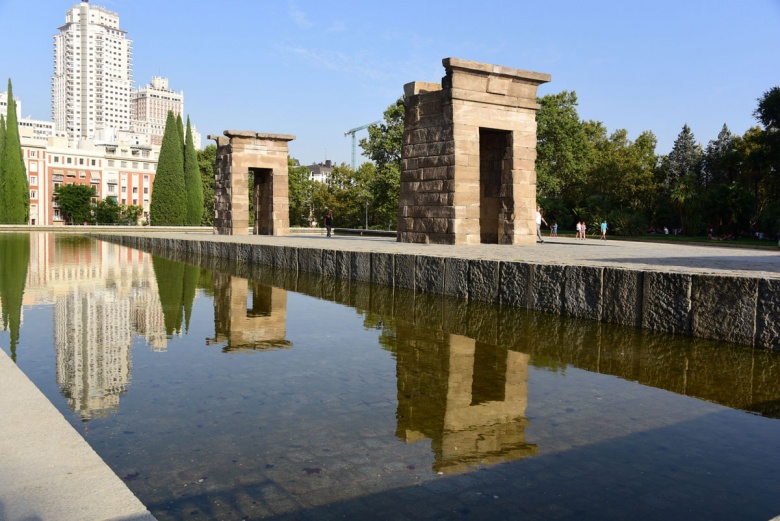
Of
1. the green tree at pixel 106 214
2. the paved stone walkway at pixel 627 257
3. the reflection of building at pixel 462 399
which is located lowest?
the reflection of building at pixel 462 399

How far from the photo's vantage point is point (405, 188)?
753 inches

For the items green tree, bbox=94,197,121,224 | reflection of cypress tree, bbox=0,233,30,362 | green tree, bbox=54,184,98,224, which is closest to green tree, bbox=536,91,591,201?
reflection of cypress tree, bbox=0,233,30,362

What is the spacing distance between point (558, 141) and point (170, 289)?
121ft

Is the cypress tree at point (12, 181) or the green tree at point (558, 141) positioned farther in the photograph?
the cypress tree at point (12, 181)

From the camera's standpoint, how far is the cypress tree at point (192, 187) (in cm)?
6831

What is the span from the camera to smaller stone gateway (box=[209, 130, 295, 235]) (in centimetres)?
3102

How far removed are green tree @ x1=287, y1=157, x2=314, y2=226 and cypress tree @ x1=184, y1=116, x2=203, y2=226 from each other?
929cm

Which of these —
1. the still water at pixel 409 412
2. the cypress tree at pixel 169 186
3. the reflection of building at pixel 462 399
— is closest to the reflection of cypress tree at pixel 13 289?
the still water at pixel 409 412

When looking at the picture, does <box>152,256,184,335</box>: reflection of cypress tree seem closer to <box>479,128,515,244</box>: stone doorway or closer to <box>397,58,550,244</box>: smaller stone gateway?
<box>397,58,550,244</box>: smaller stone gateway

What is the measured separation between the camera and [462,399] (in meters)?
5.20

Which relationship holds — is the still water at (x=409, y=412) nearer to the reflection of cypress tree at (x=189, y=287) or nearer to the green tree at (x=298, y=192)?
the reflection of cypress tree at (x=189, y=287)

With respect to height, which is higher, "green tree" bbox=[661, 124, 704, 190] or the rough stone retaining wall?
"green tree" bbox=[661, 124, 704, 190]

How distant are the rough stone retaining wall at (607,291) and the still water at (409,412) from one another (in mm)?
287

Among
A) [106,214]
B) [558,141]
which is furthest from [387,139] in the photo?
[106,214]
